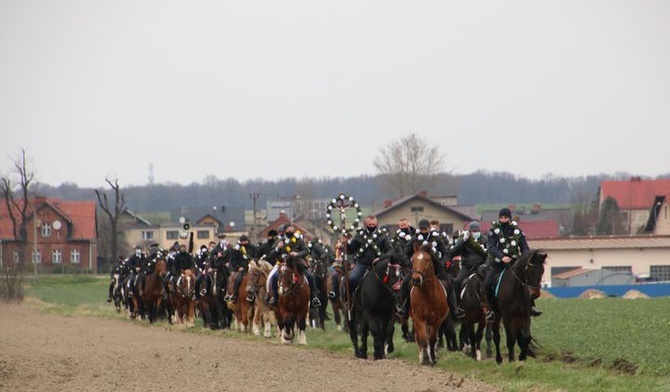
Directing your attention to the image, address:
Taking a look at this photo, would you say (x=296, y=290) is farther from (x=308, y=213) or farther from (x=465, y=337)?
(x=308, y=213)

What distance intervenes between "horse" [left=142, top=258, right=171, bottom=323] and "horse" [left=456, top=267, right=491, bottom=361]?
63.4 ft

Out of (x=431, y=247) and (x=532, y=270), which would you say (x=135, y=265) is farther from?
(x=532, y=270)

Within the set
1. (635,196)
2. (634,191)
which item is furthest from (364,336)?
(634,191)

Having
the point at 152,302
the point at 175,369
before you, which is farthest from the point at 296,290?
the point at 152,302

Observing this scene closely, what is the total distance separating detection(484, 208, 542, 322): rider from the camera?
68.9 feet

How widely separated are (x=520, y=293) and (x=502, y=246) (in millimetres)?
930

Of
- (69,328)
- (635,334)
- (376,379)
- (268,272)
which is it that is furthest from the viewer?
(69,328)

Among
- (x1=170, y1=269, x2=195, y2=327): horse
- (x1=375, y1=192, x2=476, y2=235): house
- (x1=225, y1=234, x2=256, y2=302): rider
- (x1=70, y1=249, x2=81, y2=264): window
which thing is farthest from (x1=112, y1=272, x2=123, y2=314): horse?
(x1=70, y1=249, x2=81, y2=264): window

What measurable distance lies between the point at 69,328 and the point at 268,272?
31.4 ft

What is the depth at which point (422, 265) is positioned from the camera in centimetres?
2097

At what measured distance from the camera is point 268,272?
101 ft

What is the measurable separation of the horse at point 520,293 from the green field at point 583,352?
1.53 ft

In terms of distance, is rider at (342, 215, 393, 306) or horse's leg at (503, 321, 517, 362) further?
rider at (342, 215, 393, 306)

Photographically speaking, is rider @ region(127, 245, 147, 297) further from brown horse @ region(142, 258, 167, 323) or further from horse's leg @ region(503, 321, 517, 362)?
horse's leg @ region(503, 321, 517, 362)
